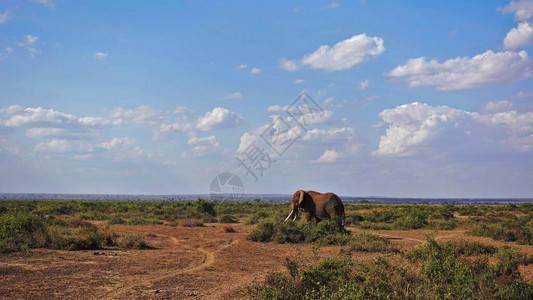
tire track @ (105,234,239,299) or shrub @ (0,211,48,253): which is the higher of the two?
shrub @ (0,211,48,253)

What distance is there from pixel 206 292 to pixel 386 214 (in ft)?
100

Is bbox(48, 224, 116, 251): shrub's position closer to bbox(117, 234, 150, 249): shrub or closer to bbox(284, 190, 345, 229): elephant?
bbox(117, 234, 150, 249): shrub

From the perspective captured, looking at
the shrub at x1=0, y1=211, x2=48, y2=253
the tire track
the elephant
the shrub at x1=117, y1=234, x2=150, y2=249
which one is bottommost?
the tire track

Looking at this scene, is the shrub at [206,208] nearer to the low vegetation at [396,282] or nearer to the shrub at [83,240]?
the shrub at [83,240]

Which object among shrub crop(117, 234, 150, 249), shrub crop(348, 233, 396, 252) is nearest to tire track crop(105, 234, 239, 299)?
shrub crop(117, 234, 150, 249)

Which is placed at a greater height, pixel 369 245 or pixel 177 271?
pixel 369 245

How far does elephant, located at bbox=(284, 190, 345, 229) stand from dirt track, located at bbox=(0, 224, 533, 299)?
159 inches

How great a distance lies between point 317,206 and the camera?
2142cm

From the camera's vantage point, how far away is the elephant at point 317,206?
68.0ft

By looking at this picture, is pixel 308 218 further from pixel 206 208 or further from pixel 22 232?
pixel 206 208

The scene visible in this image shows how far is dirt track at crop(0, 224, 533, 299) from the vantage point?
9242 mm

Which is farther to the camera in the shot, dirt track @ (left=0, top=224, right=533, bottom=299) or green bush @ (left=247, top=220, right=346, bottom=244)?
green bush @ (left=247, top=220, right=346, bottom=244)

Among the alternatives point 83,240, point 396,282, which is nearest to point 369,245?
point 396,282

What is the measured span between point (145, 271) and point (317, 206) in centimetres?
1161
